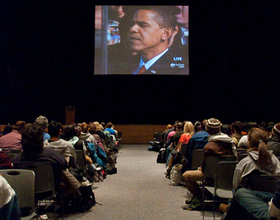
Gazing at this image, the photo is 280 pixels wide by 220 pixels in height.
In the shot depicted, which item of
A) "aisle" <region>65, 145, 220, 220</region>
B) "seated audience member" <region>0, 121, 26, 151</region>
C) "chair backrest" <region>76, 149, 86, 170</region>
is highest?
"seated audience member" <region>0, 121, 26, 151</region>

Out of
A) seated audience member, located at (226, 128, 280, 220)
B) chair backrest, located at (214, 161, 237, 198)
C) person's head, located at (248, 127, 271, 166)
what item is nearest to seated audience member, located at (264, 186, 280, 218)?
seated audience member, located at (226, 128, 280, 220)

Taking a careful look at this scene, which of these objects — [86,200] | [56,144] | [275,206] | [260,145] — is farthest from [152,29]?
[275,206]

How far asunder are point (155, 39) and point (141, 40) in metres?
0.60

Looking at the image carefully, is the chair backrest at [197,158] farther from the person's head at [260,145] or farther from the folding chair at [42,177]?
the folding chair at [42,177]

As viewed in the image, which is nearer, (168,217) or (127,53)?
(168,217)

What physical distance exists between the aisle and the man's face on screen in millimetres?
6837

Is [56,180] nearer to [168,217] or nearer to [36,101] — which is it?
[168,217]

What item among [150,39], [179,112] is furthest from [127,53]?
[179,112]

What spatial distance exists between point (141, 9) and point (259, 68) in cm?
597

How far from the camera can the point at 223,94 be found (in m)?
14.3

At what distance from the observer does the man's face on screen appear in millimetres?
12820

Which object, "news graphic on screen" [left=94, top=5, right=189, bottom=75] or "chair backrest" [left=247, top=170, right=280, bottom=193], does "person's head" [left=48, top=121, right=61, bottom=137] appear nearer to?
"chair backrest" [left=247, top=170, right=280, bottom=193]

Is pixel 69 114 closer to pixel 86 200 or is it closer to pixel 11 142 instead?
pixel 11 142

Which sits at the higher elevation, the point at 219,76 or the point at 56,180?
the point at 219,76
